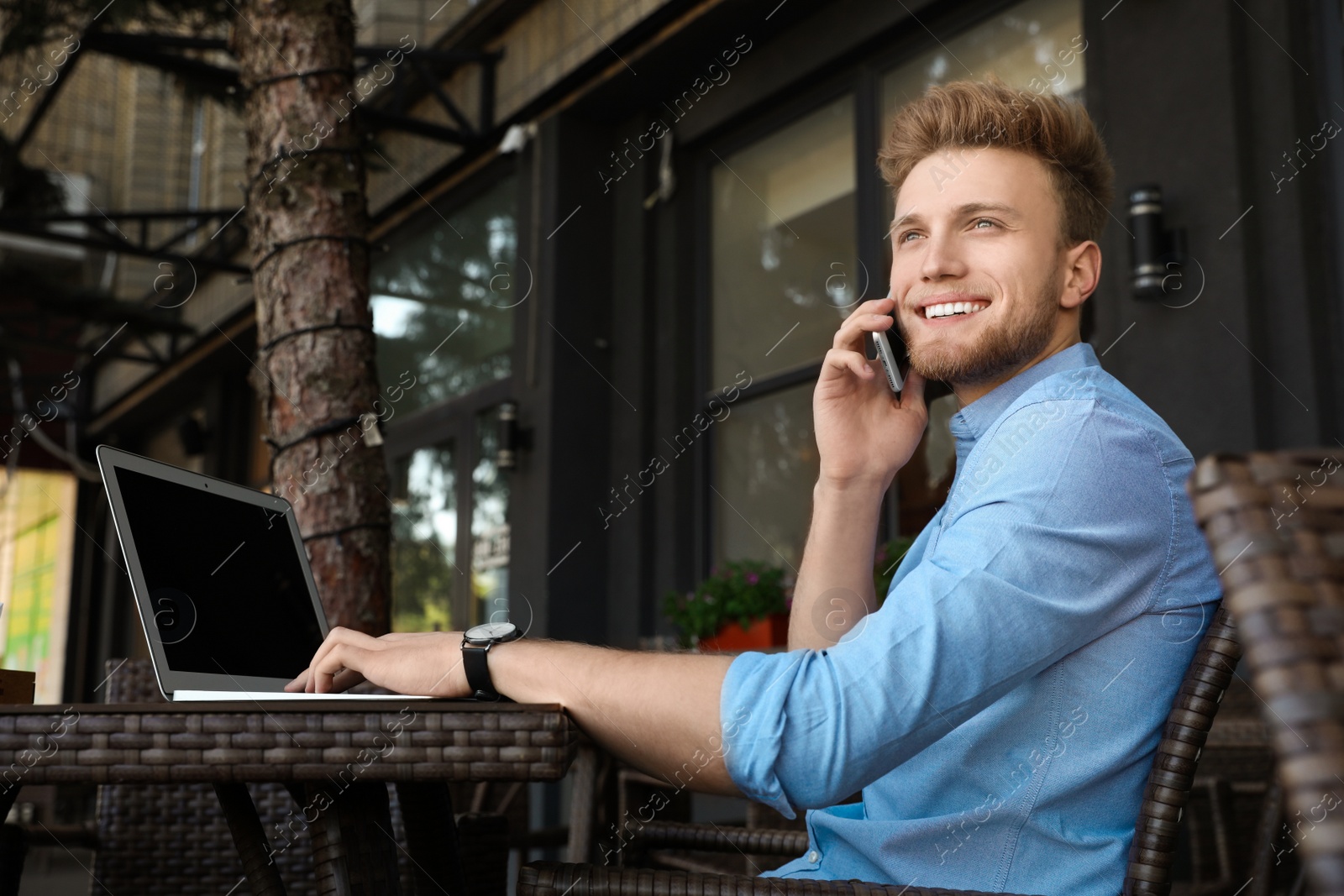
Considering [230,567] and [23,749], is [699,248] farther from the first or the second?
[23,749]

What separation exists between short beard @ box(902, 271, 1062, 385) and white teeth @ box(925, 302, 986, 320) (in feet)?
0.13

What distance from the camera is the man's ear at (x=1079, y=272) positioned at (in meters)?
1.47

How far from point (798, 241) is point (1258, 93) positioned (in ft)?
7.51

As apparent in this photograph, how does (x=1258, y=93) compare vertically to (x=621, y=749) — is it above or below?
above

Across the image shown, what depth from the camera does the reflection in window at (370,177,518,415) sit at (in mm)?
6727

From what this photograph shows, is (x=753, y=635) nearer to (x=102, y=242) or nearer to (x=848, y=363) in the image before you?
(x=848, y=363)

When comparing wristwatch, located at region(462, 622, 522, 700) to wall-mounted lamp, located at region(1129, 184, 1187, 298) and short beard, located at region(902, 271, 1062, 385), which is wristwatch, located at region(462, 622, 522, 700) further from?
wall-mounted lamp, located at region(1129, 184, 1187, 298)

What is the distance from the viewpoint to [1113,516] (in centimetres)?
106

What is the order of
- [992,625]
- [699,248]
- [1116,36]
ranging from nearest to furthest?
[992,625] < [1116,36] < [699,248]

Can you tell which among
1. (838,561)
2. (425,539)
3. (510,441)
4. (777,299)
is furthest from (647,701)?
(425,539)

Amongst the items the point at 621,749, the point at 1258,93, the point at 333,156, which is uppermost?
the point at 1258,93

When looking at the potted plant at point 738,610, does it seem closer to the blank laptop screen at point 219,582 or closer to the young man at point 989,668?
the blank laptop screen at point 219,582

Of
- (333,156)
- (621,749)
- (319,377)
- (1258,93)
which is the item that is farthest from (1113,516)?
(1258,93)

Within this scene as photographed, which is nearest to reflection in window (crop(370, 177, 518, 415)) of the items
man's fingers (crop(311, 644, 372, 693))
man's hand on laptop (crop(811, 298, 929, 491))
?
A: man's hand on laptop (crop(811, 298, 929, 491))
